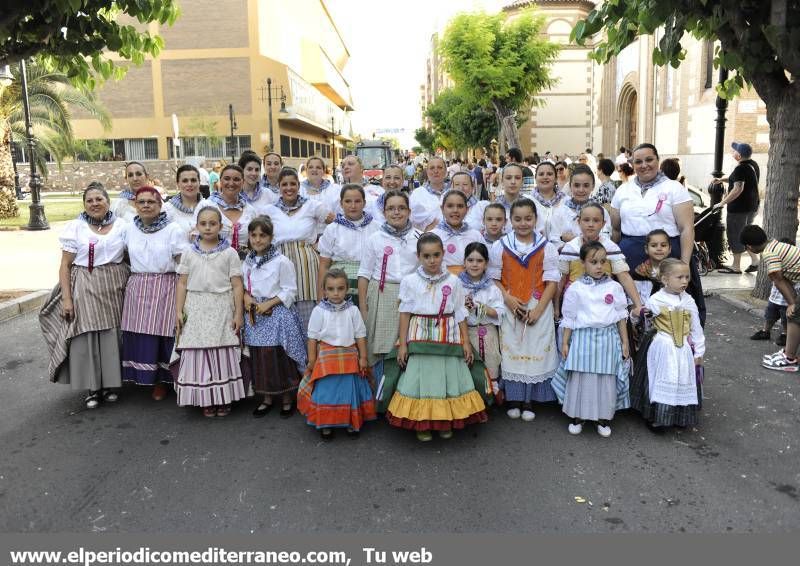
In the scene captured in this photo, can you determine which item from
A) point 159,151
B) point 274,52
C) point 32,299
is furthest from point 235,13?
point 32,299

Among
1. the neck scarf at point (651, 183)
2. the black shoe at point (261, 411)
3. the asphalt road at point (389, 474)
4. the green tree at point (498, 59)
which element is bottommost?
the asphalt road at point (389, 474)

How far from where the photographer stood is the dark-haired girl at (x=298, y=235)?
19.3 feet

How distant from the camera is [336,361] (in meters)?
4.88

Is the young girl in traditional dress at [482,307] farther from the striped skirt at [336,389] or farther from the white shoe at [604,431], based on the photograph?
the striped skirt at [336,389]

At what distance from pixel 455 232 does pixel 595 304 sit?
50.8 inches

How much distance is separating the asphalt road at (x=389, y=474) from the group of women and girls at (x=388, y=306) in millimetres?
221

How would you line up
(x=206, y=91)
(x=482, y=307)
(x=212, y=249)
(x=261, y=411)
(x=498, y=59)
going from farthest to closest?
(x=206, y=91) < (x=498, y=59) < (x=261, y=411) < (x=212, y=249) < (x=482, y=307)

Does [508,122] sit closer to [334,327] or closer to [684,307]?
[684,307]

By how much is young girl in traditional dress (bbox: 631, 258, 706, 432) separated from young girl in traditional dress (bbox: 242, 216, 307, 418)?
8.81 feet

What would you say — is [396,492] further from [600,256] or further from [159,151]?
[159,151]

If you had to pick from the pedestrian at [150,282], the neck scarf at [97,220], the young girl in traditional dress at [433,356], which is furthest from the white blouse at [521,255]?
the neck scarf at [97,220]

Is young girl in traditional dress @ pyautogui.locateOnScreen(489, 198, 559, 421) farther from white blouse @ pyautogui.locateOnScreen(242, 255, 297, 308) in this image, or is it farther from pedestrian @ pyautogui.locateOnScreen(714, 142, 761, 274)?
pedestrian @ pyautogui.locateOnScreen(714, 142, 761, 274)

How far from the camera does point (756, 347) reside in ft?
23.4

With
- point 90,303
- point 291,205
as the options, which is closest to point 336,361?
point 291,205
